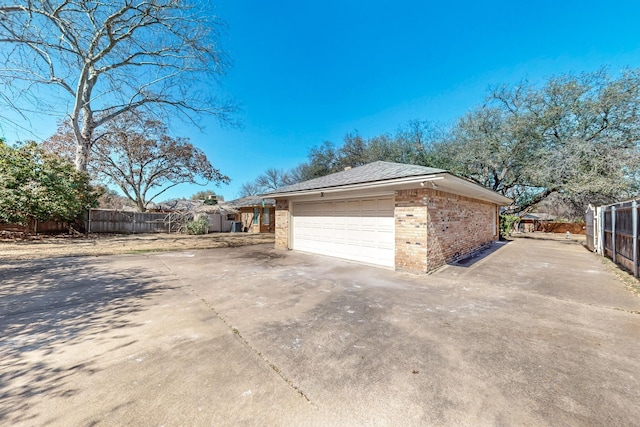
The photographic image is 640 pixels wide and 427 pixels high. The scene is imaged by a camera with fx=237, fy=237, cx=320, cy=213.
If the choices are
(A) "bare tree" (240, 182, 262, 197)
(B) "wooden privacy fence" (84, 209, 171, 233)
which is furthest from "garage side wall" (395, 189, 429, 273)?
(A) "bare tree" (240, 182, 262, 197)

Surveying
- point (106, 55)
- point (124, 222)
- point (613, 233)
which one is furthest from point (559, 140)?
point (124, 222)

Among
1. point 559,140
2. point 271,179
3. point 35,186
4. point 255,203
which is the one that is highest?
point 271,179

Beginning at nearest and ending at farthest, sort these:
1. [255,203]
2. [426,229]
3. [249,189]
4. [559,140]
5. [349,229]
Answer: [426,229], [349,229], [559,140], [255,203], [249,189]

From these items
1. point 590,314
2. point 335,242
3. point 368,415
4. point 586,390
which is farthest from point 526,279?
point 368,415

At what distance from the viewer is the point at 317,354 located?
2.50 meters

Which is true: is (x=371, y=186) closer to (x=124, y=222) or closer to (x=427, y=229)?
(x=427, y=229)

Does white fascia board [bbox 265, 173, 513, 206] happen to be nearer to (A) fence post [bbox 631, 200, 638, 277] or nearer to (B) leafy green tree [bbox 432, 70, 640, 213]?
(A) fence post [bbox 631, 200, 638, 277]

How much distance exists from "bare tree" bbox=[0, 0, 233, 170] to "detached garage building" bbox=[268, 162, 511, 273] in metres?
6.47

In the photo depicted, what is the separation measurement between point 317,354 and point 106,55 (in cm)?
1470

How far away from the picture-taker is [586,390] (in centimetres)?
199

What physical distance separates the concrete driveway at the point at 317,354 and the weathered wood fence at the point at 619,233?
5.01 feet

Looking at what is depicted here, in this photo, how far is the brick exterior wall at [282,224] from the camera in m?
9.91

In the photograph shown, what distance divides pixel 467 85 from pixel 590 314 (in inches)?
612

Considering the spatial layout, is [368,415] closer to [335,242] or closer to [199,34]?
[335,242]
